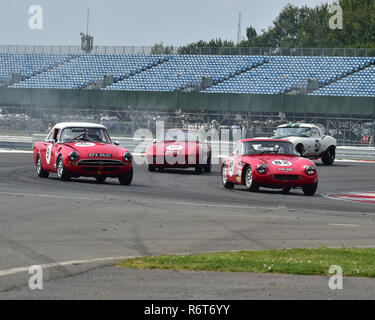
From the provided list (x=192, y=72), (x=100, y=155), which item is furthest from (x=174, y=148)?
(x=192, y=72)

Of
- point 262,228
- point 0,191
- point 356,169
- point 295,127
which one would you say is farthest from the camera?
point 295,127

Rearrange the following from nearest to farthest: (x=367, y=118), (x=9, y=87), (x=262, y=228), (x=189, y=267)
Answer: (x=189, y=267), (x=262, y=228), (x=367, y=118), (x=9, y=87)

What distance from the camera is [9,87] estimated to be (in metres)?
54.9

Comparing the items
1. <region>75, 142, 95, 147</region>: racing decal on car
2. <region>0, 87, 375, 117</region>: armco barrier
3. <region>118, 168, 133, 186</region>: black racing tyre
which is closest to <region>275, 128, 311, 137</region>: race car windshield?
<region>0, 87, 375, 117</region>: armco barrier

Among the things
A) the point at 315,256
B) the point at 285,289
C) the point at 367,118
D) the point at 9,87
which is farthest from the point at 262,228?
the point at 9,87

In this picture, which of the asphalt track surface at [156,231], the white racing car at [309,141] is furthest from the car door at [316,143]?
the asphalt track surface at [156,231]

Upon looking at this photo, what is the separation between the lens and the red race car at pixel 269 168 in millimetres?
18125

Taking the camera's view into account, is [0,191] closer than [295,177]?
Yes

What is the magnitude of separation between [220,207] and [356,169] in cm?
1588

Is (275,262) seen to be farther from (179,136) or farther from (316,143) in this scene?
(316,143)

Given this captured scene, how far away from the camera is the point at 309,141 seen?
3105 cm

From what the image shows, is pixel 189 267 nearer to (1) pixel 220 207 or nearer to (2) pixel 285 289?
(2) pixel 285 289

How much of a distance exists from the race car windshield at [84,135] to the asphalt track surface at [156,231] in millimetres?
1009

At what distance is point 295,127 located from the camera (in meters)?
32.2
